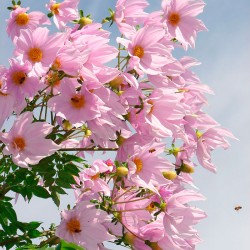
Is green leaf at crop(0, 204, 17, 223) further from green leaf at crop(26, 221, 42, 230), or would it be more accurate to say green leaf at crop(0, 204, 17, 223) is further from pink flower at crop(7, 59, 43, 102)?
pink flower at crop(7, 59, 43, 102)

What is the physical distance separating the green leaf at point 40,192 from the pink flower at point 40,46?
724 millimetres

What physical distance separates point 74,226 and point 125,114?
618mm

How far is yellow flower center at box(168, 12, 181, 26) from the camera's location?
3.12 metres

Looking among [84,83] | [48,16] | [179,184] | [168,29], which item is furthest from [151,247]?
[48,16]

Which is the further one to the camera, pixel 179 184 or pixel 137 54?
pixel 179 184

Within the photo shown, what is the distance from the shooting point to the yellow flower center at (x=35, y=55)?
2.54 meters

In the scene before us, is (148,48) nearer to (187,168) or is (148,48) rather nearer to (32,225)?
(187,168)

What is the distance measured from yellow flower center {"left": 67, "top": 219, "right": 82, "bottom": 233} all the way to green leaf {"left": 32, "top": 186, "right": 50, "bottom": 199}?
0.81 feet

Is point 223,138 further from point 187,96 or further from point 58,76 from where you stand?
point 58,76

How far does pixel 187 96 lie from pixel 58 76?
82cm

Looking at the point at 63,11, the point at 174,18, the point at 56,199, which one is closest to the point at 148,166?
the point at 56,199

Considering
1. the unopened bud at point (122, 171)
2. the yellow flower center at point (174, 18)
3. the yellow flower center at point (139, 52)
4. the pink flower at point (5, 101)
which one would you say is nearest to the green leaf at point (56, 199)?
the unopened bud at point (122, 171)

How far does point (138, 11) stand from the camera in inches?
123

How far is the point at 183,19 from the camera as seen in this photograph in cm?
Answer: 316
